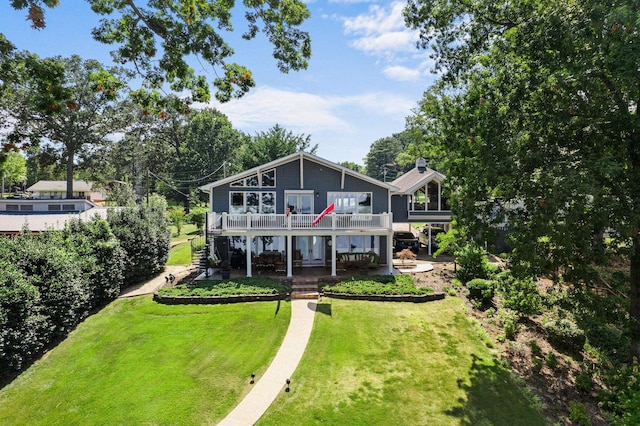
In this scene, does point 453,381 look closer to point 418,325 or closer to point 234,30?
point 418,325

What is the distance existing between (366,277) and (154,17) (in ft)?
47.1

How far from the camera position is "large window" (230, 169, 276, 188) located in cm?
1983

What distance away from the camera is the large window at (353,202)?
2041 centimetres

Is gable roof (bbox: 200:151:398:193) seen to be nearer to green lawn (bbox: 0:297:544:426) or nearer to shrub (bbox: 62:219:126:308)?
shrub (bbox: 62:219:126:308)

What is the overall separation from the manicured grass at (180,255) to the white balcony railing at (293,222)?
624cm

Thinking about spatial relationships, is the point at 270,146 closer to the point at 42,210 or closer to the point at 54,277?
the point at 42,210

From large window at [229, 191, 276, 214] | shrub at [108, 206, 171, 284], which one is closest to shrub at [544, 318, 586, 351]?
large window at [229, 191, 276, 214]

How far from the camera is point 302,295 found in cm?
1552

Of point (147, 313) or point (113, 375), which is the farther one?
point (147, 313)

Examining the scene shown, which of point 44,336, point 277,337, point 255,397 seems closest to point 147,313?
point 44,336

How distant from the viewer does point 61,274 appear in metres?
11.6

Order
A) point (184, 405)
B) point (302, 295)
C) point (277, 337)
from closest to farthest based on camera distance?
point (184, 405), point (277, 337), point (302, 295)

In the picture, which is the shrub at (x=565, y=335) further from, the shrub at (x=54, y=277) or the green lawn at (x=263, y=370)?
the shrub at (x=54, y=277)

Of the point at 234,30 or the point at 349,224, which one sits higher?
the point at 234,30
